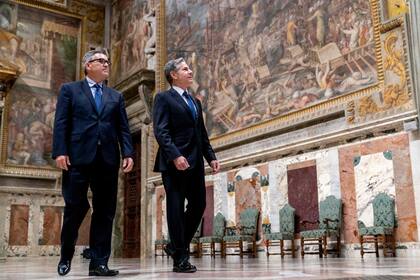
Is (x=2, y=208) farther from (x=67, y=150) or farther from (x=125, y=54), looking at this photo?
(x=67, y=150)

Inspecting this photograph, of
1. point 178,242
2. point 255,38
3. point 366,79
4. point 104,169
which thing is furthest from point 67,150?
point 255,38

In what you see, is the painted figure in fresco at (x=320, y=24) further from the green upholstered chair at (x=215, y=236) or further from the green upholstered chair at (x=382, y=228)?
the green upholstered chair at (x=215, y=236)

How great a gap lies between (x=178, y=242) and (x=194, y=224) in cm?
28

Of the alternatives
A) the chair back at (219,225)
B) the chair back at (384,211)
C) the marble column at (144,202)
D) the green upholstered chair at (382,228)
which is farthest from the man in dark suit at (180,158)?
the marble column at (144,202)

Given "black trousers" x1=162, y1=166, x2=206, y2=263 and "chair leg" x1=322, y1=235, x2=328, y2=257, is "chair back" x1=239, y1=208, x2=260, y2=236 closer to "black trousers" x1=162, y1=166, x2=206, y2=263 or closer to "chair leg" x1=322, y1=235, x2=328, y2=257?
"chair leg" x1=322, y1=235, x2=328, y2=257

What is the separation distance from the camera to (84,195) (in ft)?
12.7

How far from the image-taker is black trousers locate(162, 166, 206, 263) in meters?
3.97

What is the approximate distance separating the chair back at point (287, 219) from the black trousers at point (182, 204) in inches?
212

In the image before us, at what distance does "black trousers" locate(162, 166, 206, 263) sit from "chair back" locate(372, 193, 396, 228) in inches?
174

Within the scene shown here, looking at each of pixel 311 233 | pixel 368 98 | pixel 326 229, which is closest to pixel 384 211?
pixel 326 229

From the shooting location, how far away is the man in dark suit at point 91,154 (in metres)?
3.82

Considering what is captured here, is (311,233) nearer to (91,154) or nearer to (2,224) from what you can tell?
(91,154)

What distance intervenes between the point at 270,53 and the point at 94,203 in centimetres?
723

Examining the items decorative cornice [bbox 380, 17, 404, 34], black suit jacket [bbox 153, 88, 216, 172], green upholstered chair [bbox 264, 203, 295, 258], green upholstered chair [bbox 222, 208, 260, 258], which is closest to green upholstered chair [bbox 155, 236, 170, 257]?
green upholstered chair [bbox 222, 208, 260, 258]
